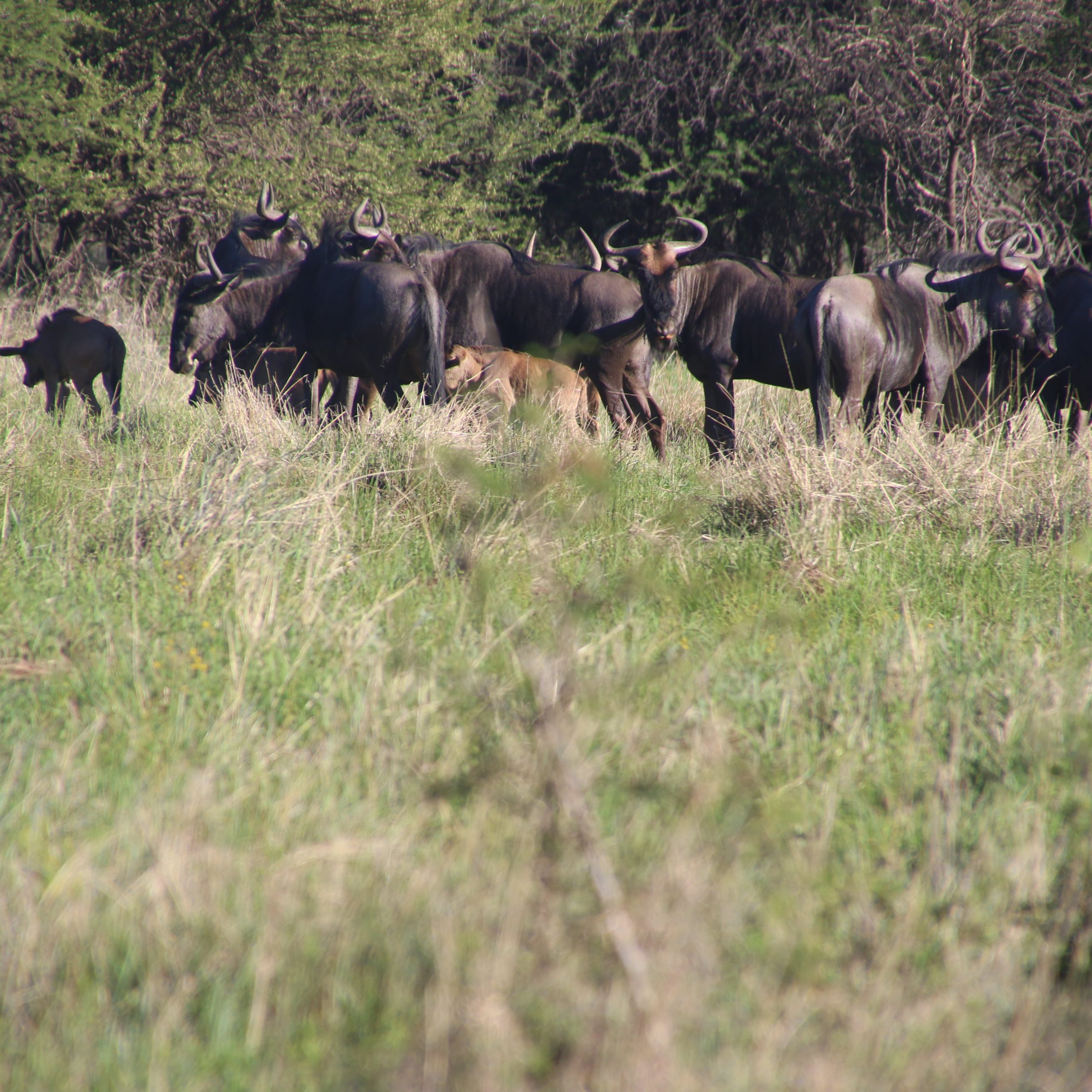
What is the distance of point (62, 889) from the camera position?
2199 mm

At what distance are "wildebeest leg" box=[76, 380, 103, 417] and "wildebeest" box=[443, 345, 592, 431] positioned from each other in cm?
292

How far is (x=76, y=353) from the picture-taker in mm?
9133

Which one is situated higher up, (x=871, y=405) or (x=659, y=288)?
(x=659, y=288)

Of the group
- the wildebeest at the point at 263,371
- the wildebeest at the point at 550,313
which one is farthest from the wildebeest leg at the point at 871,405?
the wildebeest at the point at 263,371

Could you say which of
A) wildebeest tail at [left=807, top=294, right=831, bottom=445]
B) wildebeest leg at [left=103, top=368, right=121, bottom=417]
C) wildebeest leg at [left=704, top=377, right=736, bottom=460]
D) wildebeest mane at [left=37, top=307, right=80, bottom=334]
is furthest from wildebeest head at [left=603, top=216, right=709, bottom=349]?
wildebeest mane at [left=37, top=307, right=80, bottom=334]

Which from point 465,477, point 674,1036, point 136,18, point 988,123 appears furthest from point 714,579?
point 136,18

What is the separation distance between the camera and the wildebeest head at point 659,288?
788 centimetres

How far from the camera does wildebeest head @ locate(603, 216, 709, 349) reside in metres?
7.88

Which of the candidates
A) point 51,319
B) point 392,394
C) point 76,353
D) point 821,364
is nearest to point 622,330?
point 392,394

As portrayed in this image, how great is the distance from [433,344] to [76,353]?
3346 millimetres

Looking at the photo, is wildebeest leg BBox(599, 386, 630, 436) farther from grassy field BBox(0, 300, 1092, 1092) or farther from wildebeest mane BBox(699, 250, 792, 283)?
grassy field BBox(0, 300, 1092, 1092)

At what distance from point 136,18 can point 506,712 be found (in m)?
18.0

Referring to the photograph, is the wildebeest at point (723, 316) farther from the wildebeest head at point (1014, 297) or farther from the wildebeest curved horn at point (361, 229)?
the wildebeest curved horn at point (361, 229)

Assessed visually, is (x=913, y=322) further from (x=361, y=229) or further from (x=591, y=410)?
(x=361, y=229)
